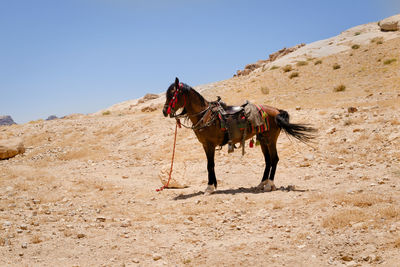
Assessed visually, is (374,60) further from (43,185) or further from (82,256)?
(82,256)

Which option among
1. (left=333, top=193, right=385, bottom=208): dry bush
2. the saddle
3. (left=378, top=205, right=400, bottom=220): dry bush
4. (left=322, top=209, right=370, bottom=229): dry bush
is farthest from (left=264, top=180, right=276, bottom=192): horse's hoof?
(left=378, top=205, right=400, bottom=220): dry bush

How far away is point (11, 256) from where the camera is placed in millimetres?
4543

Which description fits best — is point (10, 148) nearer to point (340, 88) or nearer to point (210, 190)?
point (210, 190)

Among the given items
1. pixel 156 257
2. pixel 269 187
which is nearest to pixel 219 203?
pixel 269 187

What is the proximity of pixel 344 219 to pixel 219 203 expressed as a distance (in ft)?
8.73

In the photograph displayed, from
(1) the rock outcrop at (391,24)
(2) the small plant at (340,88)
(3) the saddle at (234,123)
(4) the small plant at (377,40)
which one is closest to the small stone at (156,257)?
(3) the saddle at (234,123)

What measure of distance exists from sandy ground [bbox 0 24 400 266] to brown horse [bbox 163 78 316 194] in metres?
0.96

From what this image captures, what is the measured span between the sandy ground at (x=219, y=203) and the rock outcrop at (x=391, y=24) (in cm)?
1750

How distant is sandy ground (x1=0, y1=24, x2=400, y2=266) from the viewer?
4.41 metres

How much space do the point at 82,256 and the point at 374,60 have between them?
24997 millimetres

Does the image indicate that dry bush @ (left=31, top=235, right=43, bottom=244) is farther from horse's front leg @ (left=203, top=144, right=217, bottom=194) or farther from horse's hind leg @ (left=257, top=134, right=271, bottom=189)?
horse's hind leg @ (left=257, top=134, right=271, bottom=189)

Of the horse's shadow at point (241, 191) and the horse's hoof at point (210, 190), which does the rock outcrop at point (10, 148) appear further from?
the horse's hoof at point (210, 190)

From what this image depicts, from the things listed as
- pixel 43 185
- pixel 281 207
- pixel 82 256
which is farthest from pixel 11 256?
pixel 43 185

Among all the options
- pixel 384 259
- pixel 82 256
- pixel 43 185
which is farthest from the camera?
pixel 43 185
